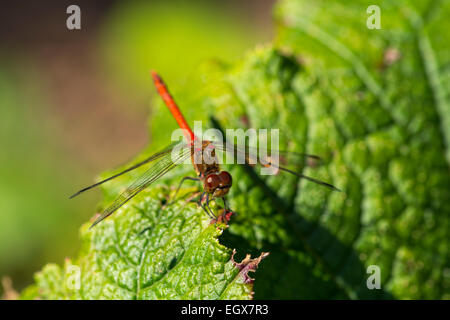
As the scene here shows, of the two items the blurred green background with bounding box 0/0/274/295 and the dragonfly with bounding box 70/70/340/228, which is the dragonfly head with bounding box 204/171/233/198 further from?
the blurred green background with bounding box 0/0/274/295

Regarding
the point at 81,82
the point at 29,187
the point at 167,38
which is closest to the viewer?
the point at 29,187

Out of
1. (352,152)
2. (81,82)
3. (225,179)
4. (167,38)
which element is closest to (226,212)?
(225,179)

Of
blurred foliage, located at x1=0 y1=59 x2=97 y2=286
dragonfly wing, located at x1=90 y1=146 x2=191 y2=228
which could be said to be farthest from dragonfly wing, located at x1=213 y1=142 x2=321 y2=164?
blurred foliage, located at x1=0 y1=59 x2=97 y2=286

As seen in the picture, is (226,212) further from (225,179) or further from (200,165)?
(200,165)

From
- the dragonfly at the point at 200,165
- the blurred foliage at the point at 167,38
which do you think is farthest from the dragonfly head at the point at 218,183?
the blurred foliage at the point at 167,38

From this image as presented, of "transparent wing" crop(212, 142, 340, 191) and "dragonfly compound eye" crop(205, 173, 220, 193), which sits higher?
"transparent wing" crop(212, 142, 340, 191)

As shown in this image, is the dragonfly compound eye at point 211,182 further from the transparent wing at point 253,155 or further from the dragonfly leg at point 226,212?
the transparent wing at point 253,155

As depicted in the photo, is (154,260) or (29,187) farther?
(29,187)
